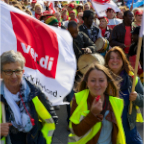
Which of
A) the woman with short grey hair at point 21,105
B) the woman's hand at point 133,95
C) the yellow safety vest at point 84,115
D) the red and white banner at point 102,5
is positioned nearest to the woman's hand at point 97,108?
the yellow safety vest at point 84,115

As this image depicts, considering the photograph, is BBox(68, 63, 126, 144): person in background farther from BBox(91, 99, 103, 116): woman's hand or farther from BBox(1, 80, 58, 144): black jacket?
BBox(1, 80, 58, 144): black jacket

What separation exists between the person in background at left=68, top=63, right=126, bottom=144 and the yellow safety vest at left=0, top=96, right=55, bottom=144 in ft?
0.62

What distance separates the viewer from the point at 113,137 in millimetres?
2301

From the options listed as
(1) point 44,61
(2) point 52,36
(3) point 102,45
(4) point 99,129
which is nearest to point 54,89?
(1) point 44,61

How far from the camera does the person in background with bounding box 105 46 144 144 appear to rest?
284 centimetres

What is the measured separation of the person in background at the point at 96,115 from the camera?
2127mm

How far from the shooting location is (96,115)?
2.10m

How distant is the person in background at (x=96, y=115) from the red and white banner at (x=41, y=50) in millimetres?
656

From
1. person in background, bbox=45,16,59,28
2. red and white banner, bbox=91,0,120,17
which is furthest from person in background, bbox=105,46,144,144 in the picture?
red and white banner, bbox=91,0,120,17

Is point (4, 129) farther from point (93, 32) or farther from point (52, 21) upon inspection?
point (93, 32)

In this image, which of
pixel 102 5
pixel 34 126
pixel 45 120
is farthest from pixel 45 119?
pixel 102 5

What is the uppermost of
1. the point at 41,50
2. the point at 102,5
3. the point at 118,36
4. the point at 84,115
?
the point at 102,5

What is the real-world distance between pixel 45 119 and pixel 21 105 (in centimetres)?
25

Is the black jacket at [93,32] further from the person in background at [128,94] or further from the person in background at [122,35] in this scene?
the person in background at [128,94]
